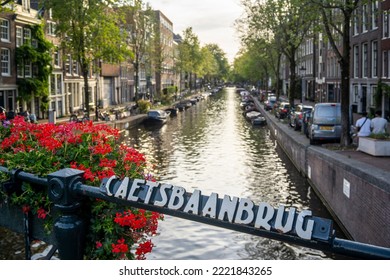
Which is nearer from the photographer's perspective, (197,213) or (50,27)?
(197,213)

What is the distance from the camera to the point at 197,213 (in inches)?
124

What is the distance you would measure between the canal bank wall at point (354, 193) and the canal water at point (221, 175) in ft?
3.49

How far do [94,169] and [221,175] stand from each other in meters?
22.8

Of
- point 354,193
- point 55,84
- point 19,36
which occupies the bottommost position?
point 354,193

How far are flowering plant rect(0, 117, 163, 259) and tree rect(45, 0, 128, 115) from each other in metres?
42.0

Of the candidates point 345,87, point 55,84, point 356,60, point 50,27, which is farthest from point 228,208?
point 50,27

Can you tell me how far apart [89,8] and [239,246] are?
3768 cm

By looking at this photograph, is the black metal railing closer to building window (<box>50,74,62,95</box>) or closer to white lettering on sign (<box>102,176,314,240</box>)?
white lettering on sign (<box>102,176,314,240</box>)

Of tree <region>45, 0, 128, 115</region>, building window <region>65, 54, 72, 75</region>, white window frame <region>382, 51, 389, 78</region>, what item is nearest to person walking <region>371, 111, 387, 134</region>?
white window frame <region>382, 51, 389, 78</region>

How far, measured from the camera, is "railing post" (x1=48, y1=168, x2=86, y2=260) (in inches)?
141

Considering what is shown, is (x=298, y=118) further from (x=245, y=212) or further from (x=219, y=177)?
(x=245, y=212)

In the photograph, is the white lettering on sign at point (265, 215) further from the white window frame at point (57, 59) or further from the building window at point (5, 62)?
the white window frame at point (57, 59)

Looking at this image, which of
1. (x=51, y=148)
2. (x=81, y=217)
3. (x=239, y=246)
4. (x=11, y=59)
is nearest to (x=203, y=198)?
(x=81, y=217)

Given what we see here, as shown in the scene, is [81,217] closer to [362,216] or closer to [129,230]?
[129,230]
